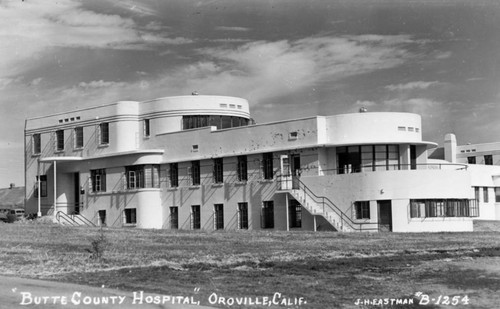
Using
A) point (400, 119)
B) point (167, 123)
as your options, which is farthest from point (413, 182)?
point (167, 123)

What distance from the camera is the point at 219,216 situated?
45125mm

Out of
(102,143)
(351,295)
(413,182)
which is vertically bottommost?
(351,295)

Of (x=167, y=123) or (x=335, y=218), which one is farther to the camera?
(x=167, y=123)

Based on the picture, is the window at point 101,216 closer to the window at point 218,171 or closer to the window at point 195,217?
the window at point 195,217

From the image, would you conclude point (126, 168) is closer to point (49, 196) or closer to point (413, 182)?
point (49, 196)

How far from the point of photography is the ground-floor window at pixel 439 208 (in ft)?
126

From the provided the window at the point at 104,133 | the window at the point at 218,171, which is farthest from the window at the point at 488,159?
the window at the point at 104,133

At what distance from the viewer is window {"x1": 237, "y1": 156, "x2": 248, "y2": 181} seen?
143 ft

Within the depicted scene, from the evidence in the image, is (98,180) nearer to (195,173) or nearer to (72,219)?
(72,219)

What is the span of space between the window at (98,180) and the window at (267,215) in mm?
14002

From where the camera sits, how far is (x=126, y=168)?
160 ft

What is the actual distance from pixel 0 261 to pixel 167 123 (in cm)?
2958

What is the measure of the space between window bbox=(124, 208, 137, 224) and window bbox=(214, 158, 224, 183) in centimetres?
685

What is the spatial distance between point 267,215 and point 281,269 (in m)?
24.7
